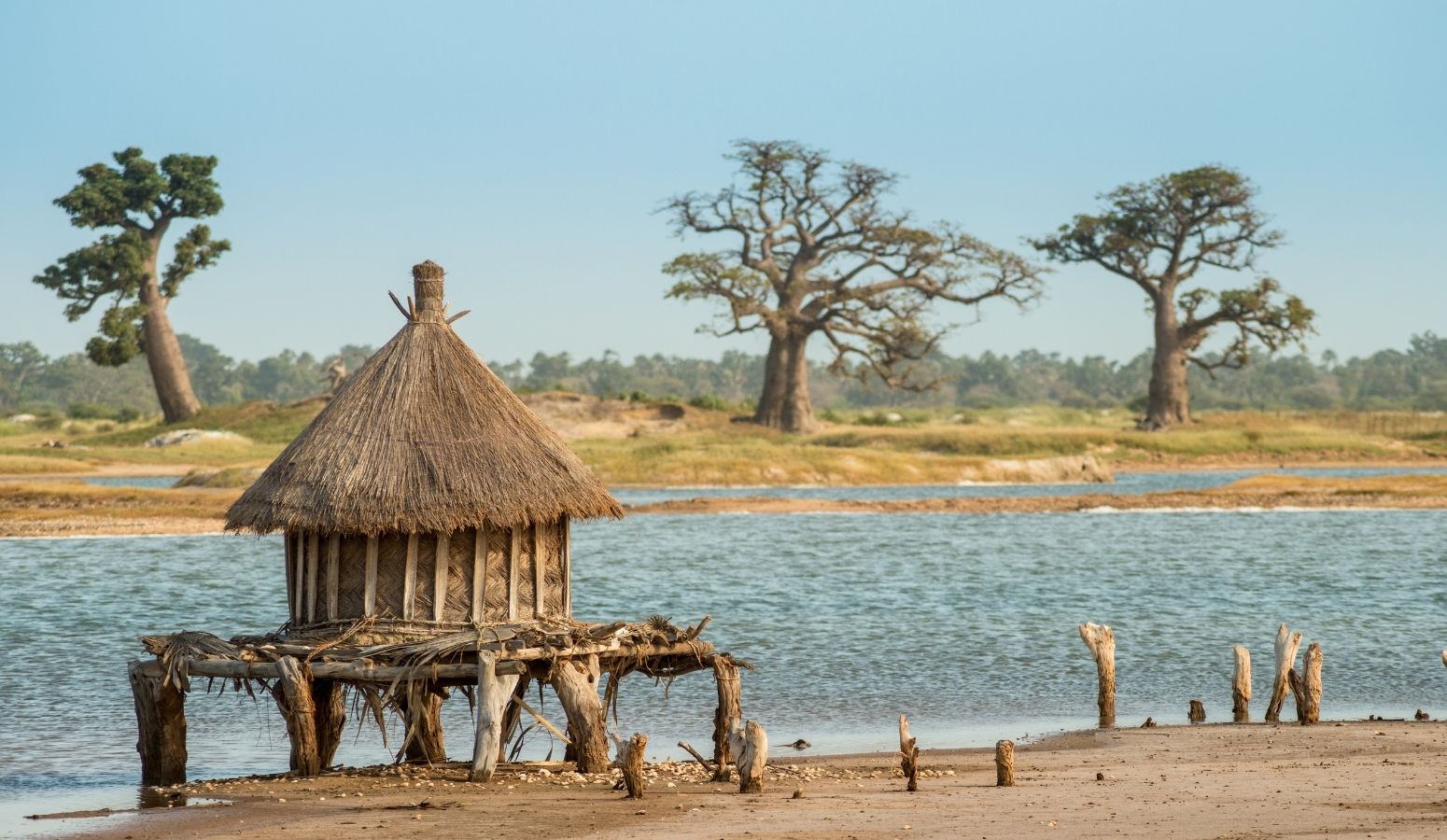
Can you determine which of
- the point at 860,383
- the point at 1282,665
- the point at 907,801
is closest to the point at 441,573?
the point at 907,801

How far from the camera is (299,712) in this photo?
1385 centimetres

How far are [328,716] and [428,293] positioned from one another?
12.0 ft

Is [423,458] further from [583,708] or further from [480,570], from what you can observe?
[583,708]

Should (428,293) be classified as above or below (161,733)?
above

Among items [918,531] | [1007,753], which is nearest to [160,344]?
[918,531]

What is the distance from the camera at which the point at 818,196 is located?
235 feet

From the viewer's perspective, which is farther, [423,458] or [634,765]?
[423,458]

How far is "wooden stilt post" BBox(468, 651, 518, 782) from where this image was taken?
13.3 m

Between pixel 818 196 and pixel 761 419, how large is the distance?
9117mm

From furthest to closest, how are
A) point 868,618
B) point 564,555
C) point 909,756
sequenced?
point 868,618
point 564,555
point 909,756

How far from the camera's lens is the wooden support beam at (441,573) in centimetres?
1447

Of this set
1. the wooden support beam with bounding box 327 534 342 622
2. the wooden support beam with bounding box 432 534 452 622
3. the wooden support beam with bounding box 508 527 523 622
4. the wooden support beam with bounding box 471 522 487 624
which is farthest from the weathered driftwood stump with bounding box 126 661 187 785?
the wooden support beam with bounding box 508 527 523 622

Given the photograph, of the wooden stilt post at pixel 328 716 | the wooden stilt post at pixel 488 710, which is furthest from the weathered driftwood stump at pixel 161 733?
the wooden stilt post at pixel 488 710

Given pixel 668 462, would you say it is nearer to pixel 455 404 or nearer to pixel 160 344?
pixel 160 344
